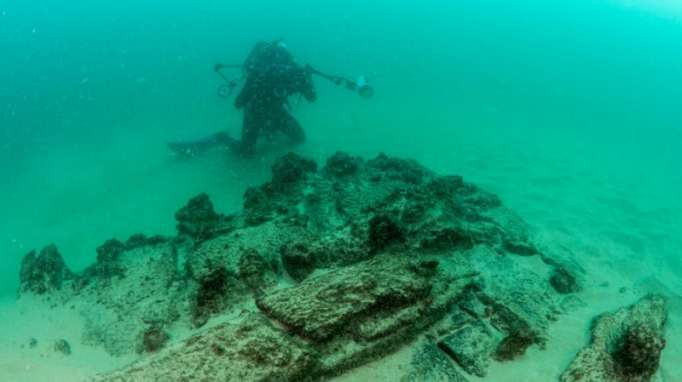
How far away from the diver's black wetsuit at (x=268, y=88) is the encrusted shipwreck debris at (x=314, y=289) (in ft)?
16.9

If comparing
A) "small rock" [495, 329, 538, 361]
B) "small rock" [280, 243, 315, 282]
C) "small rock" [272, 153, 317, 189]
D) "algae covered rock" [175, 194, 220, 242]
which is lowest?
"small rock" [495, 329, 538, 361]

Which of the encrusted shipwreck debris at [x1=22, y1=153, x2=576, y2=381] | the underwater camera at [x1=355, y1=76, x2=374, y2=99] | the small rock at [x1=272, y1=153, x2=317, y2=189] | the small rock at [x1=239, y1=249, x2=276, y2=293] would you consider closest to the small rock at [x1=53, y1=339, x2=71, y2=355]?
the encrusted shipwreck debris at [x1=22, y1=153, x2=576, y2=381]

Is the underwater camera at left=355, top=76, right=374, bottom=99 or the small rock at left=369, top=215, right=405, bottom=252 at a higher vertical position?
the underwater camera at left=355, top=76, right=374, bottom=99

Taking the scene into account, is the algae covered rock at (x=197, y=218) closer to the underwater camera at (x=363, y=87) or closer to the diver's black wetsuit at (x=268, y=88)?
the diver's black wetsuit at (x=268, y=88)

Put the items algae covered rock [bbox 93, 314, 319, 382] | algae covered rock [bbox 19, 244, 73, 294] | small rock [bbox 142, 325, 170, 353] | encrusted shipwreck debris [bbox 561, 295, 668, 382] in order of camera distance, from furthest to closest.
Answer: algae covered rock [bbox 19, 244, 73, 294] < small rock [bbox 142, 325, 170, 353] < encrusted shipwreck debris [bbox 561, 295, 668, 382] < algae covered rock [bbox 93, 314, 319, 382]

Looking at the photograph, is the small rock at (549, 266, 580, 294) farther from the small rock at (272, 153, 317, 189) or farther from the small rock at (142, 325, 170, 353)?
the small rock at (142, 325, 170, 353)

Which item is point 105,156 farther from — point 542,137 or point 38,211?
point 542,137

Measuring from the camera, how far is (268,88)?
10336mm

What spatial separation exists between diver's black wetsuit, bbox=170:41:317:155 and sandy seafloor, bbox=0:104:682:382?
1.04 m

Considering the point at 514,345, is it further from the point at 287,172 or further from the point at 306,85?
the point at 306,85

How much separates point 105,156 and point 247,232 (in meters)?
16.1

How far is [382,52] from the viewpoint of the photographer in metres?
45.6

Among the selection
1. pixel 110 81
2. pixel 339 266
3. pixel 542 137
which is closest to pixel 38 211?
pixel 339 266

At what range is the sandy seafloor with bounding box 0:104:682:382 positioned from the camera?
3.62 metres
